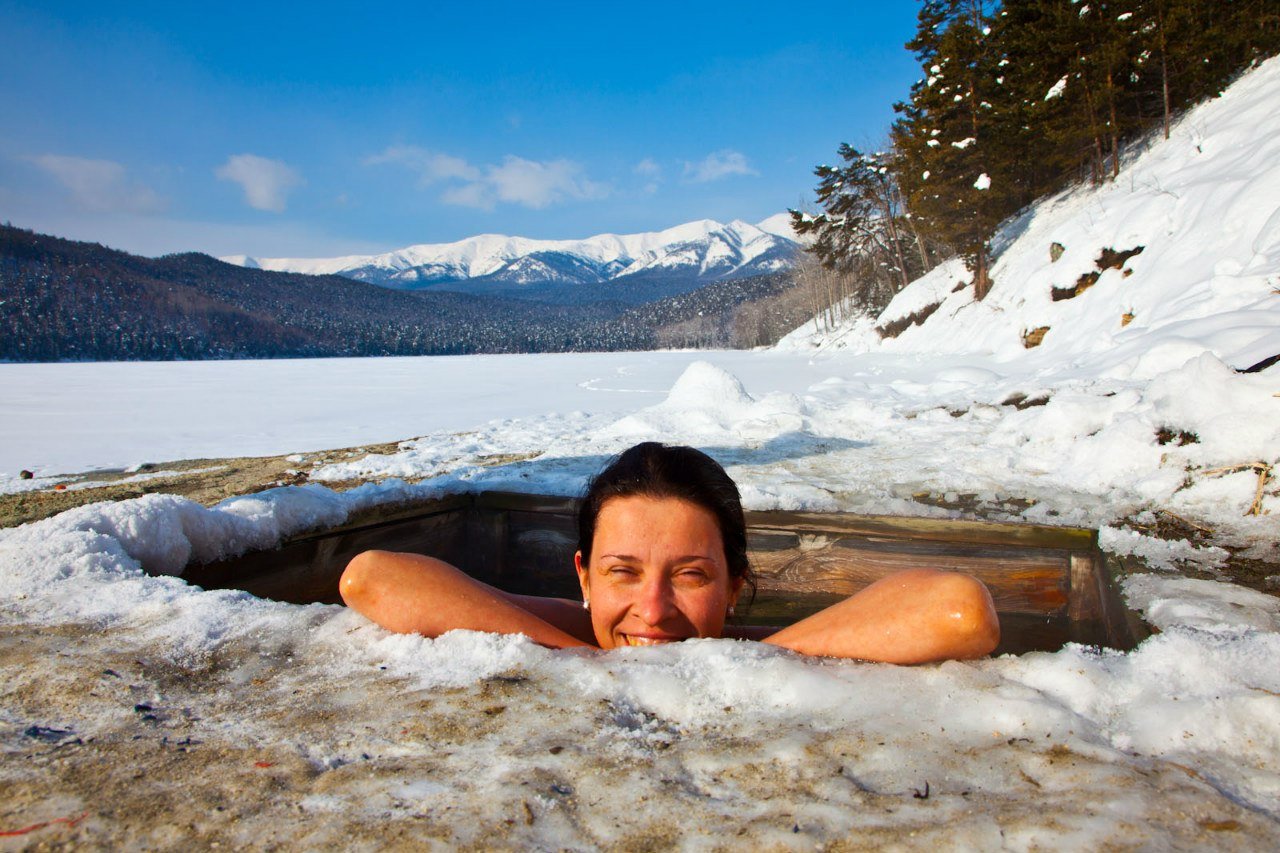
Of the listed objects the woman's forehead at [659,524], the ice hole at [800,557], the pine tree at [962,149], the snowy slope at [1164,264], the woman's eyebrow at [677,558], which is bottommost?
the ice hole at [800,557]

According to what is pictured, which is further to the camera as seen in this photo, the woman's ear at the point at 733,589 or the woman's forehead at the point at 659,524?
the woman's ear at the point at 733,589

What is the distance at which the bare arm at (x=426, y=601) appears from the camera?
65.4 inches

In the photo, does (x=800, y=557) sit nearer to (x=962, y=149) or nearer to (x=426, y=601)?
(x=426, y=601)

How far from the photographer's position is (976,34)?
19141 mm

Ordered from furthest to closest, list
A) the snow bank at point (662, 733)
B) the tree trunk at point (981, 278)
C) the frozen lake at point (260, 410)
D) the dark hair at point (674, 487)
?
the tree trunk at point (981, 278), the frozen lake at point (260, 410), the dark hair at point (674, 487), the snow bank at point (662, 733)

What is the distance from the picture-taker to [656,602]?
67.1 inches

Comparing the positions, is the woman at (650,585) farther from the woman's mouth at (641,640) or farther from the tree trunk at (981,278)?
the tree trunk at (981,278)

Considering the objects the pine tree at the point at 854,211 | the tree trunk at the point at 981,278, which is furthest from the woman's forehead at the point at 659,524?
the pine tree at the point at 854,211

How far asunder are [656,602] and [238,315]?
10298 cm

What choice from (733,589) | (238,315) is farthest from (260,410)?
(238,315)

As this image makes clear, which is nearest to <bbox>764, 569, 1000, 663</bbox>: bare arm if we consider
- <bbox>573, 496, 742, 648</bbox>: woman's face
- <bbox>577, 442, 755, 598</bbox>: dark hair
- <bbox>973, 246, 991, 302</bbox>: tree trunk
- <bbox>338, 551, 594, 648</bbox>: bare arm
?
<bbox>573, 496, 742, 648</bbox>: woman's face

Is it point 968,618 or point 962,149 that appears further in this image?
point 962,149

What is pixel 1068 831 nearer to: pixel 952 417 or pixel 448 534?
pixel 448 534

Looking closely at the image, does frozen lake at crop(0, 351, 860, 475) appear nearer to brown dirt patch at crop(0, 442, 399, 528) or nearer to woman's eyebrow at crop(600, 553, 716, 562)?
brown dirt patch at crop(0, 442, 399, 528)
